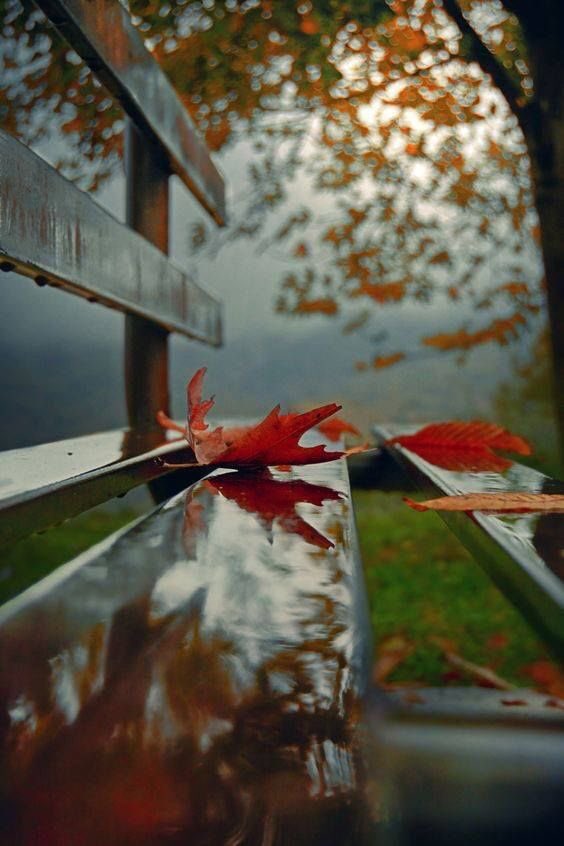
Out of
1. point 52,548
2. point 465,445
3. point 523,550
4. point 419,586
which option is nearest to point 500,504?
point 523,550

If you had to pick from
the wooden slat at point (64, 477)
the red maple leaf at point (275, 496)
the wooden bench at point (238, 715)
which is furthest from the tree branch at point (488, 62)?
the wooden bench at point (238, 715)

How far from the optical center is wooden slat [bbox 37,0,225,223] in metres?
1.36

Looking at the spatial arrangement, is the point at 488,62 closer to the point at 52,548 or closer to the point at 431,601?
the point at 431,601

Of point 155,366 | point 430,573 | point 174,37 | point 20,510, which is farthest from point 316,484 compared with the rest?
point 430,573

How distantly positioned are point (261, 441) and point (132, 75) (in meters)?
1.13

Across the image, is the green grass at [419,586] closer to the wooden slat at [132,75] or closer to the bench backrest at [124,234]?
the bench backrest at [124,234]

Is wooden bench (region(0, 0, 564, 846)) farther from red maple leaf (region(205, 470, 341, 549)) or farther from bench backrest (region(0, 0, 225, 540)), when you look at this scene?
bench backrest (region(0, 0, 225, 540))

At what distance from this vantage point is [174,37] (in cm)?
398

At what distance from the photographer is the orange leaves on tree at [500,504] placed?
646 mm

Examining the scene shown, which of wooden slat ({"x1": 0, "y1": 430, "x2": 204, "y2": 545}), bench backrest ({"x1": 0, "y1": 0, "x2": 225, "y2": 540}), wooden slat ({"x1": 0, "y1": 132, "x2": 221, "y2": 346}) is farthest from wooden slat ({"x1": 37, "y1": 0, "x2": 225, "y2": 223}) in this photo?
wooden slat ({"x1": 0, "y1": 430, "x2": 204, "y2": 545})

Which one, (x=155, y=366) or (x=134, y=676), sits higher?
(x=155, y=366)

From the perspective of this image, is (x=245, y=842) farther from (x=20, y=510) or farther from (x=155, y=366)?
(x=155, y=366)

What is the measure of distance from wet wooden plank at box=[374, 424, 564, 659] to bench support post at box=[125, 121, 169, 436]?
1.58 meters

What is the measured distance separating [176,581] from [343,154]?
207 inches
